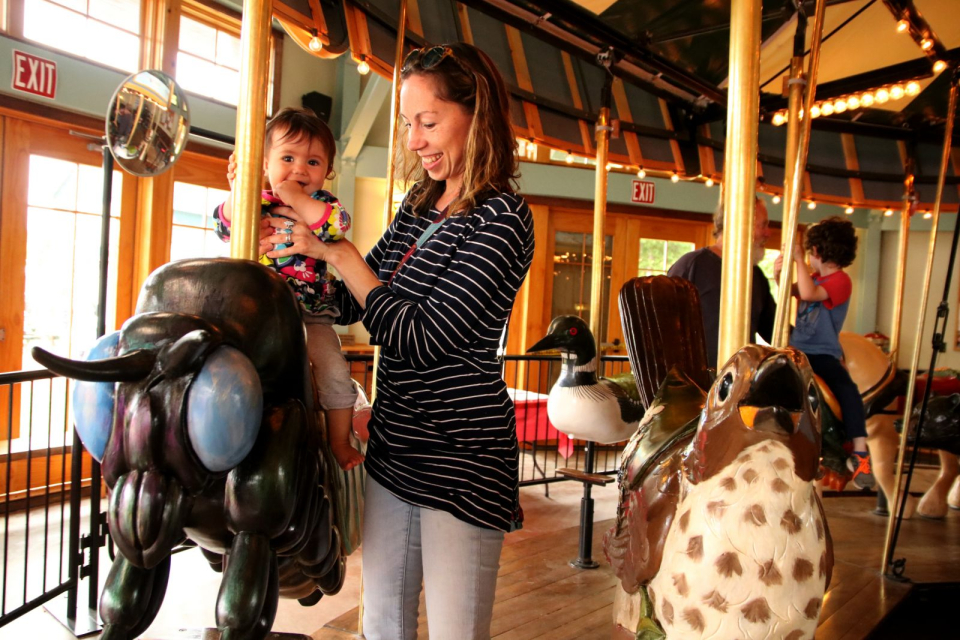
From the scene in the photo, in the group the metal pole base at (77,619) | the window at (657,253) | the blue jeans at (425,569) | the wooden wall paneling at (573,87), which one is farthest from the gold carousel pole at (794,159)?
the window at (657,253)

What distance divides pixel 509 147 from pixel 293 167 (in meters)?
0.36

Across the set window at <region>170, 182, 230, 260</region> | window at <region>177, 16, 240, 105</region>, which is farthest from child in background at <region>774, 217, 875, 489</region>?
window at <region>177, 16, 240, 105</region>

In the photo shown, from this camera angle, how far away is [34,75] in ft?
12.4

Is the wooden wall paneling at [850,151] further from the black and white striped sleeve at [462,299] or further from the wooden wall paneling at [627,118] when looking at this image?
the black and white striped sleeve at [462,299]

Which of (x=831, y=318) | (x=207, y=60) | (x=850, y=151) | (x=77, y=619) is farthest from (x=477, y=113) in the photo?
(x=207, y=60)

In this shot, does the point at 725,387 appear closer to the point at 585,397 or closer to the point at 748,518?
the point at 748,518

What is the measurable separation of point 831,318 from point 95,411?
2.85 meters

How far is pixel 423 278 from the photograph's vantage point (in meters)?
A: 0.95

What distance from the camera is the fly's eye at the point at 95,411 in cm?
66

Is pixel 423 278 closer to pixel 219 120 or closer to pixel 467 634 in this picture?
pixel 467 634

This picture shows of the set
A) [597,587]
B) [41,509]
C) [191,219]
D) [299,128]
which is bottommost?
[41,509]

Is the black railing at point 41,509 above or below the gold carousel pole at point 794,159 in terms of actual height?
below

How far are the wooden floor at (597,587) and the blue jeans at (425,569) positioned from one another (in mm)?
874

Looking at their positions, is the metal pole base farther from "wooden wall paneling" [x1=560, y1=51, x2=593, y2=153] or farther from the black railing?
"wooden wall paneling" [x1=560, y1=51, x2=593, y2=153]
